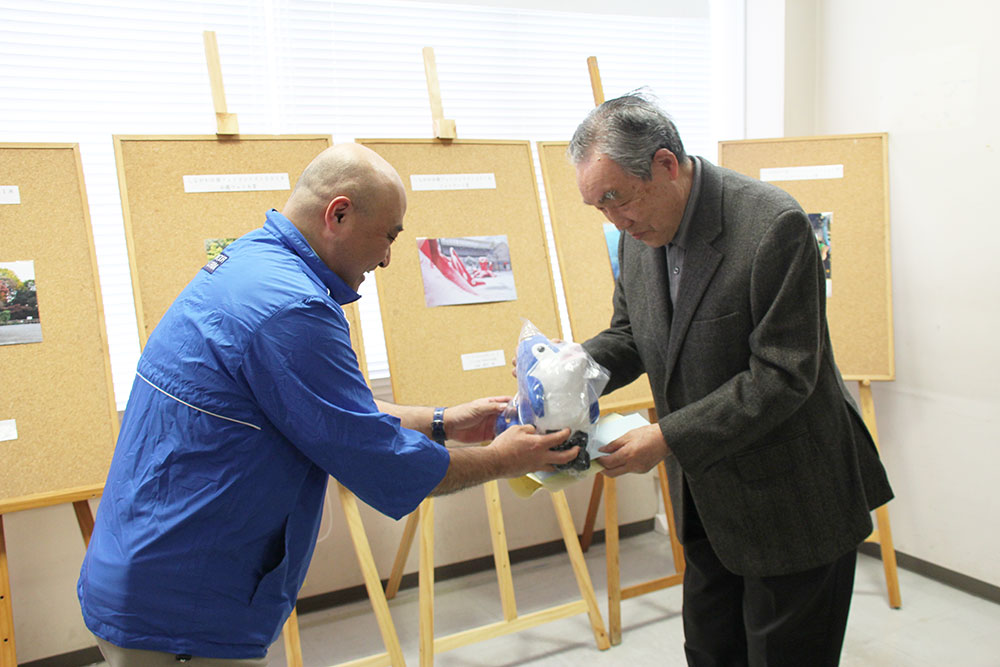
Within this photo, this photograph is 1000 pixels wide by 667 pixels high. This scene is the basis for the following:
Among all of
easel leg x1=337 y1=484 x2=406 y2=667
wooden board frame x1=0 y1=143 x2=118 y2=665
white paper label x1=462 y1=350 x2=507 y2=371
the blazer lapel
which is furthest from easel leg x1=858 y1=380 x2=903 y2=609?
wooden board frame x1=0 y1=143 x2=118 y2=665

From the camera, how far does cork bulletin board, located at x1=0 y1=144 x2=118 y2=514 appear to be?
2223 mm

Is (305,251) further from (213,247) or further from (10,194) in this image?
(10,194)

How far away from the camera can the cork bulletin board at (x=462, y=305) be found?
264cm

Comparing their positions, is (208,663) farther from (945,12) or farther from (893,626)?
(945,12)

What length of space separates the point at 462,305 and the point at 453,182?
448 millimetres

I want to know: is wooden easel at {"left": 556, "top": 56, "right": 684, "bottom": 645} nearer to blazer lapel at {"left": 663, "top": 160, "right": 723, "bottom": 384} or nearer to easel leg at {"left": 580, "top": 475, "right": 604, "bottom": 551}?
easel leg at {"left": 580, "top": 475, "right": 604, "bottom": 551}

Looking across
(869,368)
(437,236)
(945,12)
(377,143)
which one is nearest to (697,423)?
(437,236)

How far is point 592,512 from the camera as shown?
3572 millimetres

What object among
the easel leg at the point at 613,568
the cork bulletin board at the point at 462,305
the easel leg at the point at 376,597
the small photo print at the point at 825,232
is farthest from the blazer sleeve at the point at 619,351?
the small photo print at the point at 825,232

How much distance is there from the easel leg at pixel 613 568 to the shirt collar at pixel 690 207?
1384 millimetres

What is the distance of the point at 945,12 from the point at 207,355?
10.1 feet

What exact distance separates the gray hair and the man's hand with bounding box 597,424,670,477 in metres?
0.55

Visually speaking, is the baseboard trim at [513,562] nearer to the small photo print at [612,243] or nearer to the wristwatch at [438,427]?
the small photo print at [612,243]

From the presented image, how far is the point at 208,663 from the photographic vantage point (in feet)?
4.43
